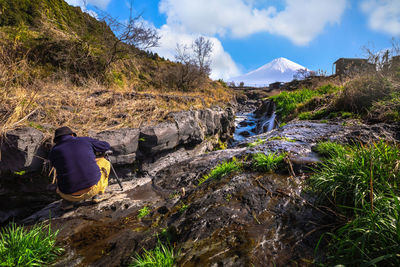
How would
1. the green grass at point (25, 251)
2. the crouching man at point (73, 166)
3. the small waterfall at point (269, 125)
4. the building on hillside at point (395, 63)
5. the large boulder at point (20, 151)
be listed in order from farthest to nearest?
the small waterfall at point (269, 125), the building on hillside at point (395, 63), the large boulder at point (20, 151), the crouching man at point (73, 166), the green grass at point (25, 251)

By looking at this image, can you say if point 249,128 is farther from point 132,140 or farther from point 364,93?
point 132,140

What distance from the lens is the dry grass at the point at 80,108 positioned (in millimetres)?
3666

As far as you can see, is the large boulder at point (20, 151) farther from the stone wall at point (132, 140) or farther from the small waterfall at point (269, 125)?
the small waterfall at point (269, 125)

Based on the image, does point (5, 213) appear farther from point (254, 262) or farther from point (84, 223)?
point (254, 262)

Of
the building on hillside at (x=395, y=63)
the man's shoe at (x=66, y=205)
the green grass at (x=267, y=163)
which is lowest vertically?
the man's shoe at (x=66, y=205)

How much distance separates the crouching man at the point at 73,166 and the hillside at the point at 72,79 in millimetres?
1195

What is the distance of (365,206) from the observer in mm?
1347

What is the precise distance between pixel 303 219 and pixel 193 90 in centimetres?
1202

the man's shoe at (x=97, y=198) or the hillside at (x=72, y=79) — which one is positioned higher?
the hillside at (x=72, y=79)

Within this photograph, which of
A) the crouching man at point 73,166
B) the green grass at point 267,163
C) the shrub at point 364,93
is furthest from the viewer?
the shrub at point 364,93

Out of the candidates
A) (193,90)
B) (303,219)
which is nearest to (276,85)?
(193,90)

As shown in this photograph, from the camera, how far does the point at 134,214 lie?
292 centimetres

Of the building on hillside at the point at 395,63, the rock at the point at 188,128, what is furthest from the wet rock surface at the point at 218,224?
the building on hillside at the point at 395,63

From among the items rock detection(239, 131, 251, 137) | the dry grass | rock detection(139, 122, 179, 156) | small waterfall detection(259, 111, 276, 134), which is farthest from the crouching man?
rock detection(239, 131, 251, 137)
